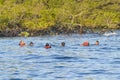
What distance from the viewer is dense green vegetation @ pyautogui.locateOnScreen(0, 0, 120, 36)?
3071 inches

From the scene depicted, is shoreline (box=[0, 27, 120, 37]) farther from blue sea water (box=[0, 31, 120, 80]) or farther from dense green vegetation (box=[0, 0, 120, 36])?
blue sea water (box=[0, 31, 120, 80])

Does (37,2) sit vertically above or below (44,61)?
above

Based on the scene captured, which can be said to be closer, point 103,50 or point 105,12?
point 103,50

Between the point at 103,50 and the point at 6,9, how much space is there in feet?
108

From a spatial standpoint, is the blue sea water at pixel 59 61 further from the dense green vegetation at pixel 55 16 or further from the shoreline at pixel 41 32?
the dense green vegetation at pixel 55 16

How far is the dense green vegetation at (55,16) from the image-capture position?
256ft

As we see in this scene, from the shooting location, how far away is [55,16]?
8488 centimetres

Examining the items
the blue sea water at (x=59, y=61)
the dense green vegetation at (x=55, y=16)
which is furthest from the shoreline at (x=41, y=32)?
the blue sea water at (x=59, y=61)

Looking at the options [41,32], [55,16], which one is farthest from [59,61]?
[55,16]

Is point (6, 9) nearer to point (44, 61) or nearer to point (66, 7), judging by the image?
point (66, 7)

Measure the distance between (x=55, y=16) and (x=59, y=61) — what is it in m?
41.3

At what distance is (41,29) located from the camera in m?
79.2

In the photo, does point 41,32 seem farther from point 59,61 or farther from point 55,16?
point 59,61

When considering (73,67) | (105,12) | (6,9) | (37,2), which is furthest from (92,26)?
(73,67)
